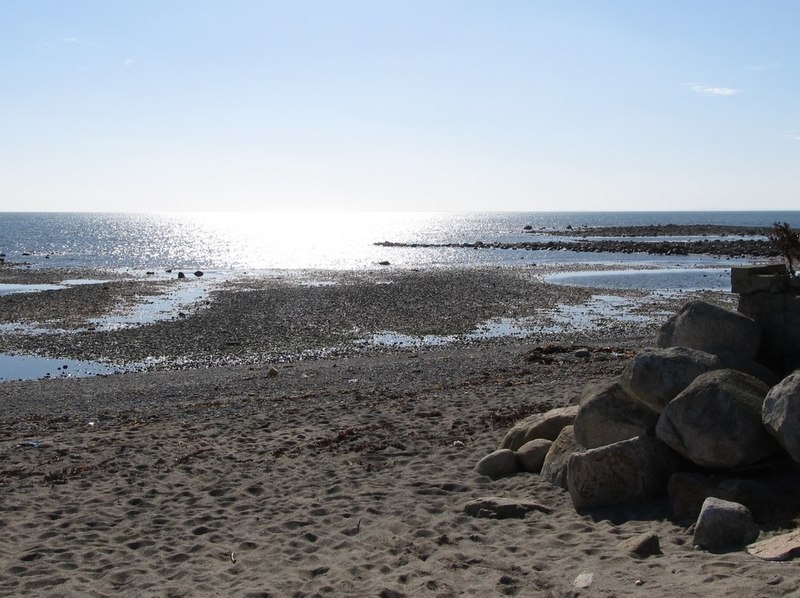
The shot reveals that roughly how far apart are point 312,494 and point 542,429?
3161 millimetres

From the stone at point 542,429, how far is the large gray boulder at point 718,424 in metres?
2.50

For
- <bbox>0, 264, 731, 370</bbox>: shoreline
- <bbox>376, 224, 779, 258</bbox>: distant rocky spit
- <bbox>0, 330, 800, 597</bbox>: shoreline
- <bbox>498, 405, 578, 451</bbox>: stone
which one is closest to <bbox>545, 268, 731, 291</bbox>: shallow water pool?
<bbox>0, 264, 731, 370</bbox>: shoreline

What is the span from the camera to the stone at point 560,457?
8844 millimetres

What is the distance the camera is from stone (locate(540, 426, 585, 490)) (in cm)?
884

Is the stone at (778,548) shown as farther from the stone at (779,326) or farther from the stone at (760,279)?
the stone at (760,279)

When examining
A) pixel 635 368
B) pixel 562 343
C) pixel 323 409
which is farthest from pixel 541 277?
pixel 635 368

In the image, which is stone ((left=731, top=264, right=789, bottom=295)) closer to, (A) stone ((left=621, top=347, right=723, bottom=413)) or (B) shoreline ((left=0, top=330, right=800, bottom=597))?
(A) stone ((left=621, top=347, right=723, bottom=413))

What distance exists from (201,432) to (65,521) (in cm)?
404

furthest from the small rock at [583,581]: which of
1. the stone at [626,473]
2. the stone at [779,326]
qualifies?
the stone at [779,326]

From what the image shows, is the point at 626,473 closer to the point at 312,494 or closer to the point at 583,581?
the point at 583,581

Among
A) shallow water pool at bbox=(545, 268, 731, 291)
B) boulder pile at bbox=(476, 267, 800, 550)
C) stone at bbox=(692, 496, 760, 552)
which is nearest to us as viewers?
stone at bbox=(692, 496, 760, 552)

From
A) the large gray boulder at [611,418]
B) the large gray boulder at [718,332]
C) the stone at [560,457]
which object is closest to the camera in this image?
the large gray boulder at [611,418]

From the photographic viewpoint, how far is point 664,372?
827 centimetres

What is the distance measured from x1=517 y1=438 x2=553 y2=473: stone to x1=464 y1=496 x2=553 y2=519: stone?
119 centimetres
